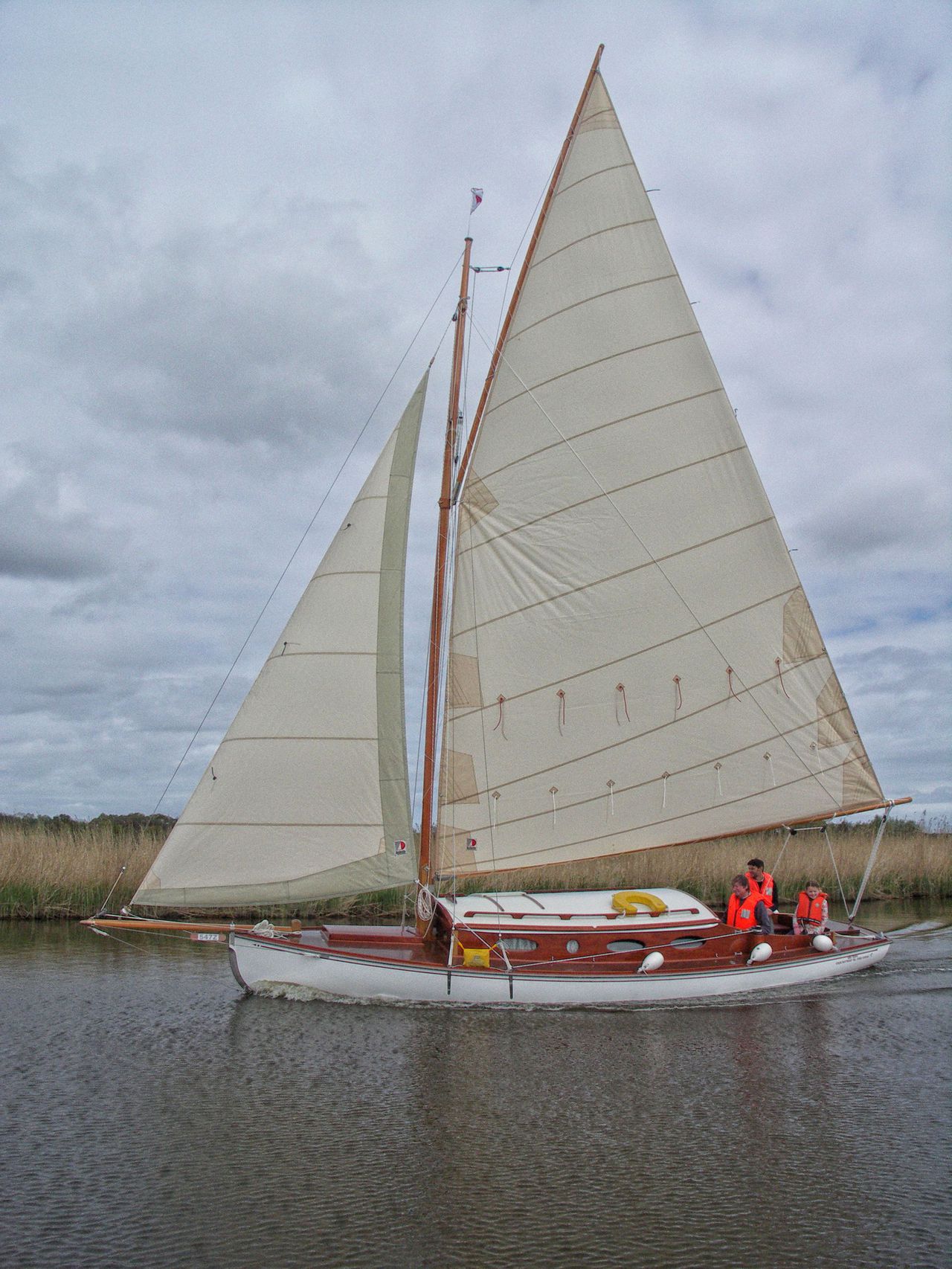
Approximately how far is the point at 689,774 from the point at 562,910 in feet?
9.78

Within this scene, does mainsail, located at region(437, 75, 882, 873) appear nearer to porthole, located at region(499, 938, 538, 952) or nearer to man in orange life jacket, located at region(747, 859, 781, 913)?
man in orange life jacket, located at region(747, 859, 781, 913)

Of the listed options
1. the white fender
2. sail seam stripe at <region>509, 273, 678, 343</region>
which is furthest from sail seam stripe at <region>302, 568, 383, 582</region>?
the white fender

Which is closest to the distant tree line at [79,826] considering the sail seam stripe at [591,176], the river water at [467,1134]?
the river water at [467,1134]

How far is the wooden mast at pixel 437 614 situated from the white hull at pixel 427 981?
115cm

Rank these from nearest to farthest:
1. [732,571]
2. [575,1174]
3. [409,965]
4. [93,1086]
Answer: [575,1174], [93,1086], [409,965], [732,571]

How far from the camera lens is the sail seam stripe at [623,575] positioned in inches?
606

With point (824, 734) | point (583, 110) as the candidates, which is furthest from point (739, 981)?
point (583, 110)

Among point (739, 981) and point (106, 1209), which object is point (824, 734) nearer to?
point (739, 981)

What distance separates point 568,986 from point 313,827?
4122 millimetres

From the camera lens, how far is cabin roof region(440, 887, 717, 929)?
14.1m

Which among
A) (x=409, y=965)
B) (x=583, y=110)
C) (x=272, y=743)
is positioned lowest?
(x=409, y=965)

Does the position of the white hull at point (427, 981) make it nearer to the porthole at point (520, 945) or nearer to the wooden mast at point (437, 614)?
the porthole at point (520, 945)

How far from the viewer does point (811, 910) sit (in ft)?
52.0

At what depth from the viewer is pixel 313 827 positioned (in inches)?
525
